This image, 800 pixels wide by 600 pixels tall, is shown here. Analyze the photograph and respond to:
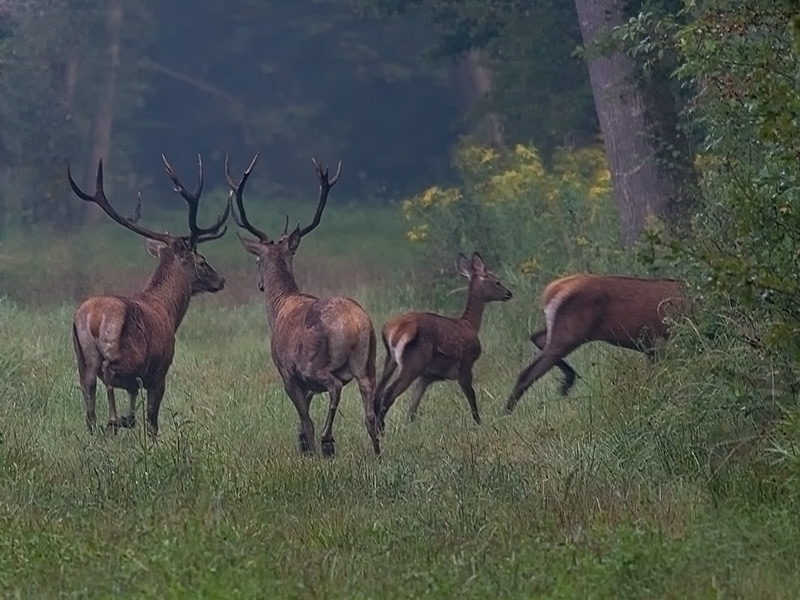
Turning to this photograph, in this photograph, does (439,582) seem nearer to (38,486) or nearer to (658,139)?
(38,486)

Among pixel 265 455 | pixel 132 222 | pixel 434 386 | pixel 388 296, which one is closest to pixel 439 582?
pixel 265 455

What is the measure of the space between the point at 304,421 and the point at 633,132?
5525mm

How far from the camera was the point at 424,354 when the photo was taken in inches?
413

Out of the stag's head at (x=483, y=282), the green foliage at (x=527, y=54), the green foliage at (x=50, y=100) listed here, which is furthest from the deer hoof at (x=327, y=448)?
the green foliage at (x=50, y=100)

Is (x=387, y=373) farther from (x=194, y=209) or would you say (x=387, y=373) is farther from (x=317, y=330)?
(x=317, y=330)

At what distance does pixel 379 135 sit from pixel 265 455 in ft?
56.2

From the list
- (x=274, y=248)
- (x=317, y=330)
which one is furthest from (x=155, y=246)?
(x=317, y=330)

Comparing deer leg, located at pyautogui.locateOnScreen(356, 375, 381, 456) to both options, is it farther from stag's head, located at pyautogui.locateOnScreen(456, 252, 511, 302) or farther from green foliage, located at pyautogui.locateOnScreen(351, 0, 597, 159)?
green foliage, located at pyautogui.locateOnScreen(351, 0, 597, 159)

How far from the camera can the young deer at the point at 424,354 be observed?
10375 mm

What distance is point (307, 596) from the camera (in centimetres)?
540

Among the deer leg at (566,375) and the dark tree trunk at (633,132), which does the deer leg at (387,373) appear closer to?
the deer leg at (566,375)

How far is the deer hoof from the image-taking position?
28.6 feet

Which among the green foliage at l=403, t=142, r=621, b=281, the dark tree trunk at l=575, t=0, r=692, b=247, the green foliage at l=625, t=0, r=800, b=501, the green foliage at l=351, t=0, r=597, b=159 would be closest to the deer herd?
the green foliage at l=625, t=0, r=800, b=501

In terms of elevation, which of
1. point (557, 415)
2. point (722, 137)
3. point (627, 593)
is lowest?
point (627, 593)
